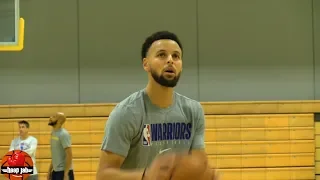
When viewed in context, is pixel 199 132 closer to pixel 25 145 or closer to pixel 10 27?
pixel 10 27

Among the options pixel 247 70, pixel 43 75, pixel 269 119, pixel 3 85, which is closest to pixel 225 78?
pixel 247 70

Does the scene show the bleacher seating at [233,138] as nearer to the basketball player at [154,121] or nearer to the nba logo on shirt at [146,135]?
the basketball player at [154,121]

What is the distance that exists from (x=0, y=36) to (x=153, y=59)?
489 cm

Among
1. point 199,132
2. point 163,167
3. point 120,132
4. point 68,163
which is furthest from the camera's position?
point 68,163

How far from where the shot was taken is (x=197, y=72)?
928 cm

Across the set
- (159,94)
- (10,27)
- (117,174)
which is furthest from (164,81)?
(10,27)

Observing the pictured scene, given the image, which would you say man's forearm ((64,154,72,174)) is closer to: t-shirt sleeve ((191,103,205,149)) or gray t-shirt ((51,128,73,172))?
gray t-shirt ((51,128,73,172))

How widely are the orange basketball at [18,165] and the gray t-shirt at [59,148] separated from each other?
73cm

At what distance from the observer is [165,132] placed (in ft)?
8.31

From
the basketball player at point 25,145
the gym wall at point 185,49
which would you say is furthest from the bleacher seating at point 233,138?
the basketball player at point 25,145

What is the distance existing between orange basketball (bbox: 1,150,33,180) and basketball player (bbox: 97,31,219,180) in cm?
528

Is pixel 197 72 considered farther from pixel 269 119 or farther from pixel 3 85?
pixel 3 85

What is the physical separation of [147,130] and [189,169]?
62 centimetres

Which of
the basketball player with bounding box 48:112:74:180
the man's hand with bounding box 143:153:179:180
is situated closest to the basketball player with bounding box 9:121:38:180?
the basketball player with bounding box 48:112:74:180
